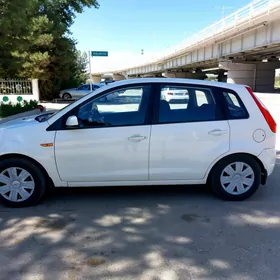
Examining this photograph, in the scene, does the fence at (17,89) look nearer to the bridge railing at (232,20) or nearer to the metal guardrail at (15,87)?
the metal guardrail at (15,87)

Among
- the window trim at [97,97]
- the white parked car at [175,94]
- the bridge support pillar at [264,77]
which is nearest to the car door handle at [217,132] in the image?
the white parked car at [175,94]

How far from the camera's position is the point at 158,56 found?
5119 centimetres

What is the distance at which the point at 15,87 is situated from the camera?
724 inches

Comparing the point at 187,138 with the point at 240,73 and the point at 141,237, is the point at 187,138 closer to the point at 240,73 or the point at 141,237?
the point at 141,237

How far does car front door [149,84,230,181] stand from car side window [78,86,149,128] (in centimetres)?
23

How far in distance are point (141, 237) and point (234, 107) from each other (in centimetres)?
214

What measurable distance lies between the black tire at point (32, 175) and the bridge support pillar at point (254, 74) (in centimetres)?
3305

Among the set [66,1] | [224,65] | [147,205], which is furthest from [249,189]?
[224,65]

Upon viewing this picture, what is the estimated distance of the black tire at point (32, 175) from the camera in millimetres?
3748

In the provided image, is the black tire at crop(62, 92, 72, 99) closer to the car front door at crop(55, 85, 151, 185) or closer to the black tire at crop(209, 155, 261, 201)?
the car front door at crop(55, 85, 151, 185)

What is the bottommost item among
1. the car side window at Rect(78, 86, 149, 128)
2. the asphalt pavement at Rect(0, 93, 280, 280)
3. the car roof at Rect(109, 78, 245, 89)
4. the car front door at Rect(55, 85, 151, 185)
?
the asphalt pavement at Rect(0, 93, 280, 280)

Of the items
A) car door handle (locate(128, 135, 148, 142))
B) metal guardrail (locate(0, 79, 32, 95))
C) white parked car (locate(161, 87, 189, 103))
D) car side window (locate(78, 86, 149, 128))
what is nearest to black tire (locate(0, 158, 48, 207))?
car side window (locate(78, 86, 149, 128))

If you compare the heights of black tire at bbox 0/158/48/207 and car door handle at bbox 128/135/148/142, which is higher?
car door handle at bbox 128/135/148/142

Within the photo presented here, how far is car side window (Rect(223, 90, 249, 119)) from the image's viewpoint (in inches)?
154
